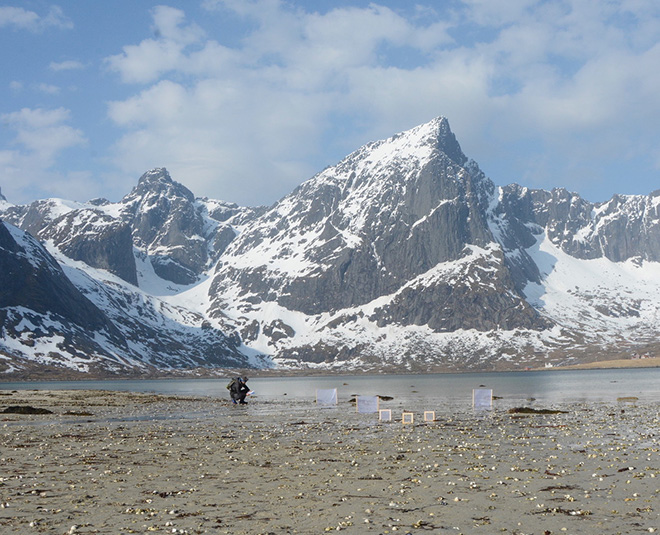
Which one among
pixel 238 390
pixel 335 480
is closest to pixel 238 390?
pixel 238 390

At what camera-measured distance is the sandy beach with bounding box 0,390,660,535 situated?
1836 centimetres

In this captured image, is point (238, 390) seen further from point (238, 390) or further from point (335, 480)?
point (335, 480)

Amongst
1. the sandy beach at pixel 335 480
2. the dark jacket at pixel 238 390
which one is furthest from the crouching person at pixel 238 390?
the sandy beach at pixel 335 480

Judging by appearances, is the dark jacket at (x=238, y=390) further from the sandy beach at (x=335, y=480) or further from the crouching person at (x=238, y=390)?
the sandy beach at (x=335, y=480)

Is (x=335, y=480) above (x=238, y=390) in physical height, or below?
above

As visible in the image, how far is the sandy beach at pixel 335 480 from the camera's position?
18.4 metres

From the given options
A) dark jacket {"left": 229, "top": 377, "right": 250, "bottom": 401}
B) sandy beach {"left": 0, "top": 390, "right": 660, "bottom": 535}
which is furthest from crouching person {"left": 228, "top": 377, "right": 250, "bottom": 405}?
sandy beach {"left": 0, "top": 390, "right": 660, "bottom": 535}

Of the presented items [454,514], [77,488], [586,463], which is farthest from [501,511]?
[77,488]

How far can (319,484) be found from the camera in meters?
24.2

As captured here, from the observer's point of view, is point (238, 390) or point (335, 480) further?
point (238, 390)

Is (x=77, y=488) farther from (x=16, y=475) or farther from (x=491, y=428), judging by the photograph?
(x=491, y=428)

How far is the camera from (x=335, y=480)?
25.0 m

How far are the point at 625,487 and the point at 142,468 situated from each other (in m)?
18.7

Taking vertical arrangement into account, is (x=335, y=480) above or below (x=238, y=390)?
above
